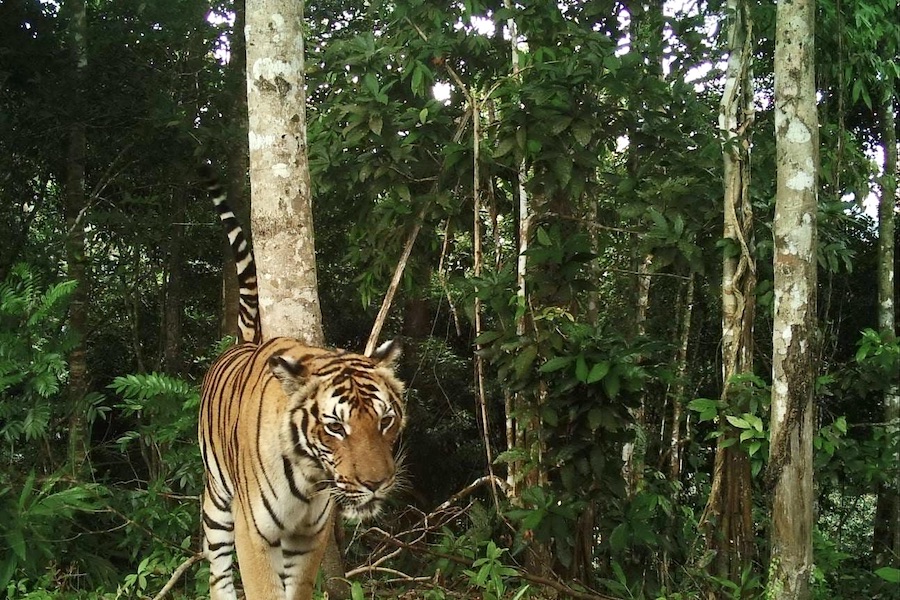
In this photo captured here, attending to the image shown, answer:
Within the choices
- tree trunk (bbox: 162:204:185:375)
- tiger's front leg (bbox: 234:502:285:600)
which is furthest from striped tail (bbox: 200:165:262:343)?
tree trunk (bbox: 162:204:185:375)

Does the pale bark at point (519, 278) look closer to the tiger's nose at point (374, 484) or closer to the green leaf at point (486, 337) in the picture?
the green leaf at point (486, 337)

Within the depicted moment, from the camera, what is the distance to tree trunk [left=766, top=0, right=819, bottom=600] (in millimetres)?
3703

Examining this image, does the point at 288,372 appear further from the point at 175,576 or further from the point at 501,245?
the point at 501,245

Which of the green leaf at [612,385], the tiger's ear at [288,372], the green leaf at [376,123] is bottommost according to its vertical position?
the green leaf at [612,385]

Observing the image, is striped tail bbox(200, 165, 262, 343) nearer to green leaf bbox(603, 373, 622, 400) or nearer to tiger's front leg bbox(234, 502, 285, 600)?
tiger's front leg bbox(234, 502, 285, 600)

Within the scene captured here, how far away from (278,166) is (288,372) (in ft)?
4.17

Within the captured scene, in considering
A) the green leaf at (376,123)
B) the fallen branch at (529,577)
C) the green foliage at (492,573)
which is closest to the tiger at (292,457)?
the fallen branch at (529,577)

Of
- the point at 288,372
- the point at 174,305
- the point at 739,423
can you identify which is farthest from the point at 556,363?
the point at 174,305

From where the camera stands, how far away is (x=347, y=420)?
10.8 feet

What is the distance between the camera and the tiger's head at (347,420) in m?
3.18

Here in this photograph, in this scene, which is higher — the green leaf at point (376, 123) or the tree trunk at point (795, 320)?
the green leaf at point (376, 123)

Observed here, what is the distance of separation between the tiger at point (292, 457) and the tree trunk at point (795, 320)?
183cm

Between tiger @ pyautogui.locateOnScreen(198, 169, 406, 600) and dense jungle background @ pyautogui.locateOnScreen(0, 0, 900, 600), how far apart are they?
49cm

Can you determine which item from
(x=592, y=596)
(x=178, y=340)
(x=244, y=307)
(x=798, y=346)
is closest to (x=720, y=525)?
(x=592, y=596)
